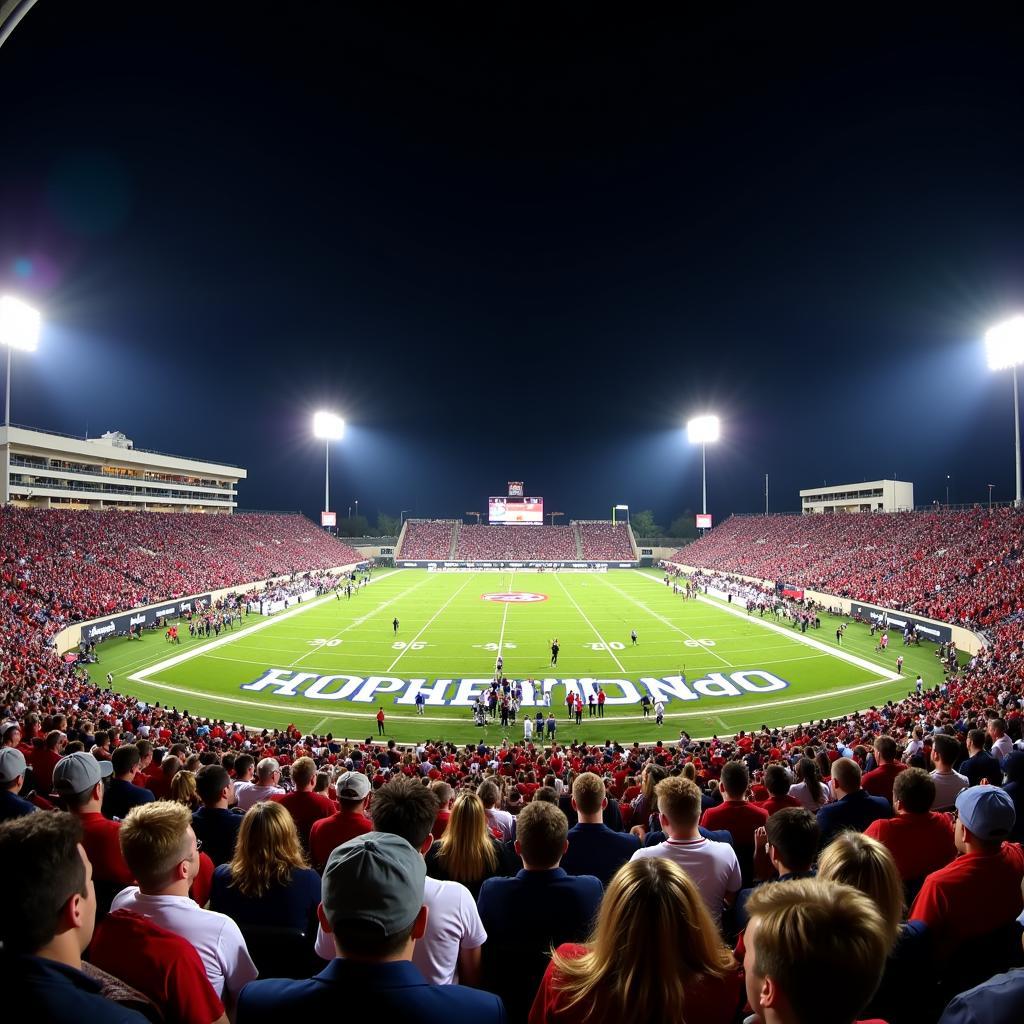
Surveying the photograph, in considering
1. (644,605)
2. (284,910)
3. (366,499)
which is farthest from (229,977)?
(366,499)

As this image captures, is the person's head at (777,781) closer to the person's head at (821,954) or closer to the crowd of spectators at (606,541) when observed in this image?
the person's head at (821,954)

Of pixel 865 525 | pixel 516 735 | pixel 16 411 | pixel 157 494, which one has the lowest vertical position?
pixel 516 735

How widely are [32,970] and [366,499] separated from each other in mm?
161042

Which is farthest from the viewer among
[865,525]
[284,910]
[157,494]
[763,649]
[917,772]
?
[157,494]

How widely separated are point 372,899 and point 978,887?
3689 mm

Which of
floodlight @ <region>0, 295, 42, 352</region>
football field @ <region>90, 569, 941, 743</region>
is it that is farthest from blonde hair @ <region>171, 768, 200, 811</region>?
floodlight @ <region>0, 295, 42, 352</region>

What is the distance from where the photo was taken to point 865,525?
5769cm

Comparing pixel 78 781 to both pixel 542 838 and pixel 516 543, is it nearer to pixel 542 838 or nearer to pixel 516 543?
pixel 542 838

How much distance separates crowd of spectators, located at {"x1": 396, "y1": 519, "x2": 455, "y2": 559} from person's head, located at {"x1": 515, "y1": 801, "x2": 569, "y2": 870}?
89.7m

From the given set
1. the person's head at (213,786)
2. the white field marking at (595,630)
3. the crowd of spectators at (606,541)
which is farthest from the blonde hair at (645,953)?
the crowd of spectators at (606,541)

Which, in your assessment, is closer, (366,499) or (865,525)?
(865,525)

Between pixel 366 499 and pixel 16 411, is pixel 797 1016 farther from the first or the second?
pixel 366 499

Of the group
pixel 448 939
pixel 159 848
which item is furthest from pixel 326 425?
pixel 448 939

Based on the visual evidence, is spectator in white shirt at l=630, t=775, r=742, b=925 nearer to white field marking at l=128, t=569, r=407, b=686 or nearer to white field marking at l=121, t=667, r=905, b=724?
white field marking at l=121, t=667, r=905, b=724
